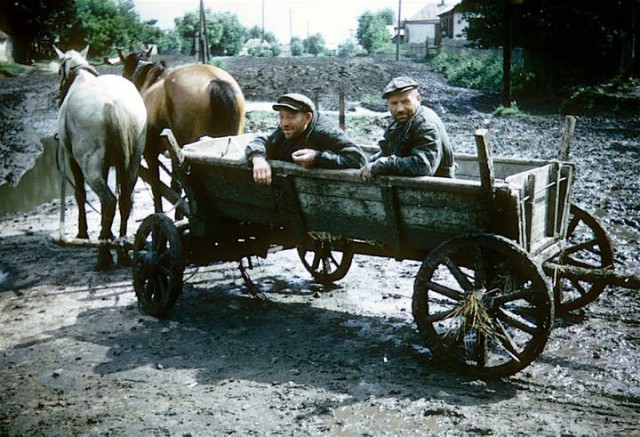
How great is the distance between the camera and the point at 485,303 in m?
4.11

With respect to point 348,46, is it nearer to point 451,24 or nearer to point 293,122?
point 451,24

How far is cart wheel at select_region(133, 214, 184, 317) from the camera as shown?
212 inches

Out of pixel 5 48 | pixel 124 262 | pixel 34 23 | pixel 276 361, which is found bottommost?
pixel 276 361

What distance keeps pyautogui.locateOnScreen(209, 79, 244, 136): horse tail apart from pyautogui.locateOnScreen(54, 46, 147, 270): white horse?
84 centimetres

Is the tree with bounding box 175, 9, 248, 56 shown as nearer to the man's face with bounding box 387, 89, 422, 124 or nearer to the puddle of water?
the puddle of water

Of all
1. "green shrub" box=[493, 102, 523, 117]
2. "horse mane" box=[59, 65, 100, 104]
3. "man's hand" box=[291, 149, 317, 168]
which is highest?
"horse mane" box=[59, 65, 100, 104]

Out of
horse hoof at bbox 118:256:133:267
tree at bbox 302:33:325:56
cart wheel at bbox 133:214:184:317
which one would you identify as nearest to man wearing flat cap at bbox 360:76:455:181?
cart wheel at bbox 133:214:184:317

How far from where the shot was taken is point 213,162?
5.35 meters

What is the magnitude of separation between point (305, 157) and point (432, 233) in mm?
1068

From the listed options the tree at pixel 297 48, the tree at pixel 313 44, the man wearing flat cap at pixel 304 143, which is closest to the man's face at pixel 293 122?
the man wearing flat cap at pixel 304 143

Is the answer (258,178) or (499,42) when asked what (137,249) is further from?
(499,42)

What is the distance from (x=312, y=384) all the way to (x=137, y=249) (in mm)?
2325

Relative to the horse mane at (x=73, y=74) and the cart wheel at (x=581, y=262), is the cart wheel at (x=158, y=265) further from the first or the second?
the cart wheel at (x=581, y=262)

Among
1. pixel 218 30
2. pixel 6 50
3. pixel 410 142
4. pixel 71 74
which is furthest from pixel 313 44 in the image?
pixel 410 142
